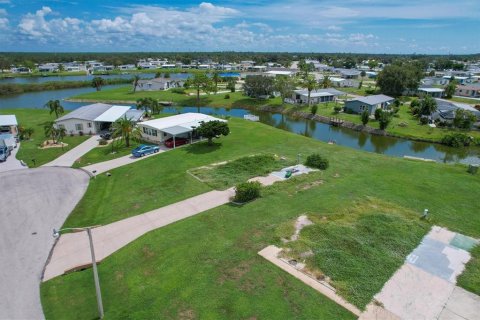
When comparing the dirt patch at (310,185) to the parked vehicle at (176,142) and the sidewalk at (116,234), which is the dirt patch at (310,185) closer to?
the sidewalk at (116,234)

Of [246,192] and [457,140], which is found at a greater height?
[246,192]

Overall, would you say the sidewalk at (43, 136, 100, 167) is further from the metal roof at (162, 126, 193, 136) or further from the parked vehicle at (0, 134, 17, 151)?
the metal roof at (162, 126, 193, 136)

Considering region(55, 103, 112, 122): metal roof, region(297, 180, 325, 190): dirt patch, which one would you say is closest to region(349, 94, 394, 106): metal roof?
region(297, 180, 325, 190): dirt patch

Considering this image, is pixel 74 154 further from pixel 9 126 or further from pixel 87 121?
pixel 9 126

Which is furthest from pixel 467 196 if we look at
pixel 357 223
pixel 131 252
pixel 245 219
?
pixel 131 252

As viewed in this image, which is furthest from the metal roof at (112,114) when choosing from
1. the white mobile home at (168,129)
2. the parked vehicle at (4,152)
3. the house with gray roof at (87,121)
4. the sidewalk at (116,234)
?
the sidewalk at (116,234)

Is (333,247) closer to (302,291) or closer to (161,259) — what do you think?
(302,291)

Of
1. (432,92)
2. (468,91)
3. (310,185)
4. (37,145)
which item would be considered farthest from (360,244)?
(468,91)
